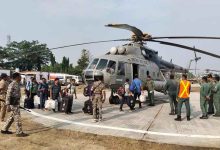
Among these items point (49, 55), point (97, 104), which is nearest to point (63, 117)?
point (97, 104)

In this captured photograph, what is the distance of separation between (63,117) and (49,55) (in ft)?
328

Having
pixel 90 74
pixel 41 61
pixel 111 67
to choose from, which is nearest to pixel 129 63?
pixel 111 67

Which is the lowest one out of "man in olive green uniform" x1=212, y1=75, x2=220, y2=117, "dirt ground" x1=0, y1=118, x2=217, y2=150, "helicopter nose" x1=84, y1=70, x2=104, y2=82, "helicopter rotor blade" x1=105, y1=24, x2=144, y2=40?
"dirt ground" x1=0, y1=118, x2=217, y2=150

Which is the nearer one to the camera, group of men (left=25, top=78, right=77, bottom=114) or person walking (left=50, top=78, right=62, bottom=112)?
group of men (left=25, top=78, right=77, bottom=114)

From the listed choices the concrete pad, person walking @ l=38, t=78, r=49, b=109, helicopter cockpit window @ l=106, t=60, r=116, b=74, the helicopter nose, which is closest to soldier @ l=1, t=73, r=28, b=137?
the concrete pad

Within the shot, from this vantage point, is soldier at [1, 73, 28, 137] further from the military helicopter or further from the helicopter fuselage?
the helicopter fuselage

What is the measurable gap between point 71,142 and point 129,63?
10.3 metres

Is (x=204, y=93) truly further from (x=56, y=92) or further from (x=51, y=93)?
(x=51, y=93)

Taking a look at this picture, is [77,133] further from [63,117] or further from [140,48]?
[140,48]

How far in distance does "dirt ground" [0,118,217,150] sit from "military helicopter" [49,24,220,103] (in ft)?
21.9

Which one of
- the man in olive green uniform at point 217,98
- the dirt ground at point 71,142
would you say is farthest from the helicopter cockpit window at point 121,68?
the dirt ground at point 71,142

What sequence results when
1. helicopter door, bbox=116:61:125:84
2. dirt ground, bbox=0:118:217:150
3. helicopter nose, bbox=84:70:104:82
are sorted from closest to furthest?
dirt ground, bbox=0:118:217:150
helicopter nose, bbox=84:70:104:82
helicopter door, bbox=116:61:125:84

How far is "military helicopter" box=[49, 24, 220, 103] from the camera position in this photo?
17500mm

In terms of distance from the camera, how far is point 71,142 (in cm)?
941
